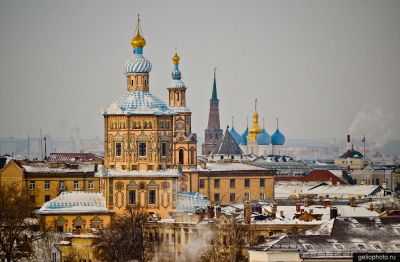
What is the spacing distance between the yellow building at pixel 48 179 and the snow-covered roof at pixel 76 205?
66.5ft

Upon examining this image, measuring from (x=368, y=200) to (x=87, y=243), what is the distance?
3048 cm

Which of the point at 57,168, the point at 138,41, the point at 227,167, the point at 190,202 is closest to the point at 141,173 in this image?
the point at 190,202

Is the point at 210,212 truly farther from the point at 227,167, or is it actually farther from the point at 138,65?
the point at 227,167

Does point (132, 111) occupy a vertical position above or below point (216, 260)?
above

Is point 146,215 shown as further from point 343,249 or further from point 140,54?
point 343,249

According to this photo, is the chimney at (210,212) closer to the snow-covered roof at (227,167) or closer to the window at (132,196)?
the window at (132,196)

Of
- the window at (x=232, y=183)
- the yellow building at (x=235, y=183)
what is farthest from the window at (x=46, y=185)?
the window at (x=232, y=183)

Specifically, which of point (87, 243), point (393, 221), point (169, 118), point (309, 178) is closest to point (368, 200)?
point (169, 118)

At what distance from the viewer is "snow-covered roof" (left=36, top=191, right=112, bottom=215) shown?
12431cm

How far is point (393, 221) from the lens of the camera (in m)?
96.9

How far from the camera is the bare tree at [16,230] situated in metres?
108

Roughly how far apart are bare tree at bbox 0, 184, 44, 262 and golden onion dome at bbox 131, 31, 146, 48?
16.3 m

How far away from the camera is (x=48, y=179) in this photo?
149 meters

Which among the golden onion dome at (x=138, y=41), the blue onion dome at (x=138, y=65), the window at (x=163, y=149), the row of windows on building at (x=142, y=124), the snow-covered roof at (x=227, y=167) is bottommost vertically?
the snow-covered roof at (x=227, y=167)
